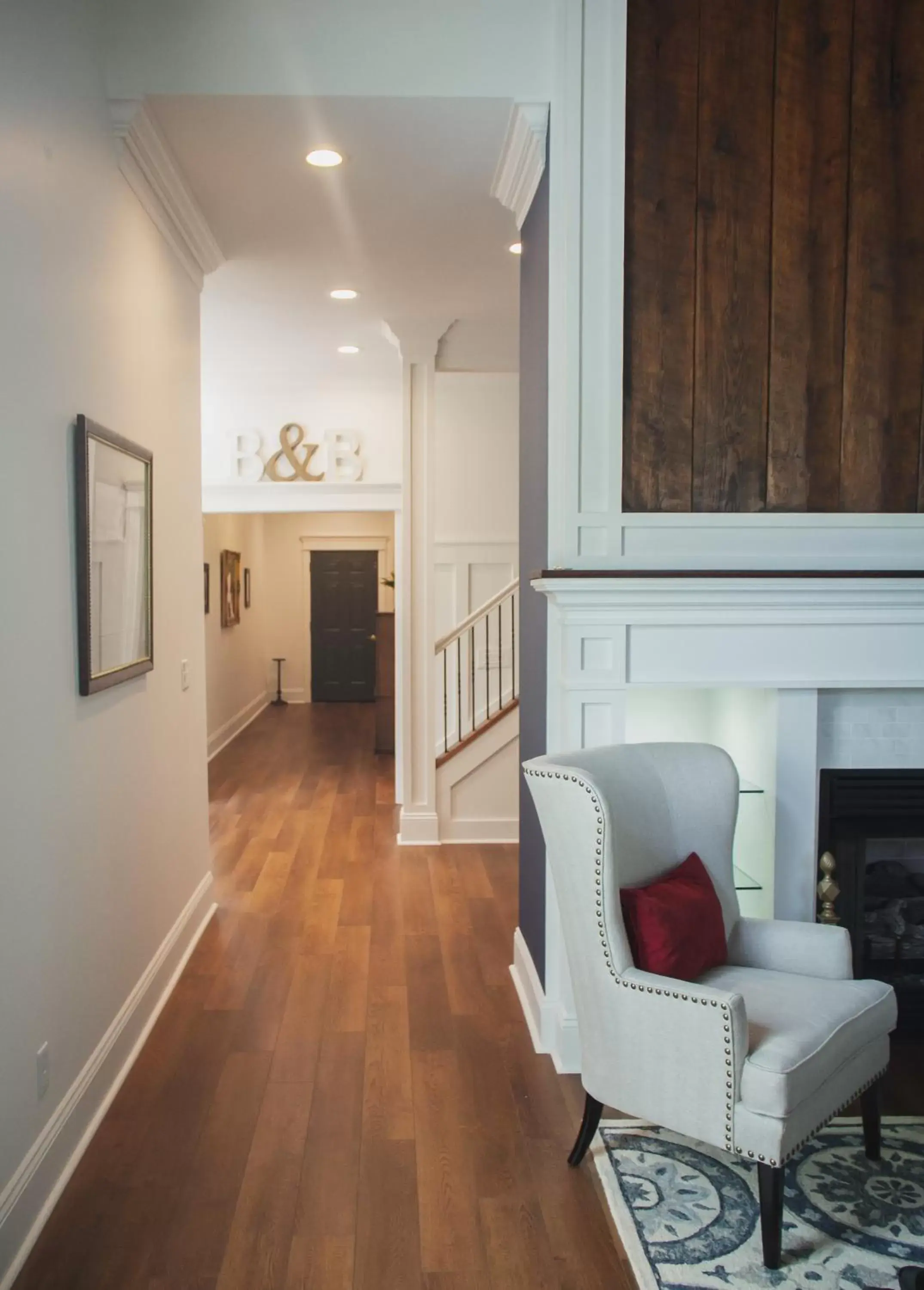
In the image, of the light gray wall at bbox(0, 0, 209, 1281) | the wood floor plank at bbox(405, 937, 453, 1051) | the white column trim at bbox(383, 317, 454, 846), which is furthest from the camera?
the white column trim at bbox(383, 317, 454, 846)

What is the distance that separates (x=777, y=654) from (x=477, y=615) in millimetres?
3336

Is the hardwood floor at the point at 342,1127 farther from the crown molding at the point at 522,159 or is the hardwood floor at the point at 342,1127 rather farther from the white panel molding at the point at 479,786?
the crown molding at the point at 522,159

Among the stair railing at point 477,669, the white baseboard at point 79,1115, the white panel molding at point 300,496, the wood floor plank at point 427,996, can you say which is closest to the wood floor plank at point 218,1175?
the white baseboard at point 79,1115

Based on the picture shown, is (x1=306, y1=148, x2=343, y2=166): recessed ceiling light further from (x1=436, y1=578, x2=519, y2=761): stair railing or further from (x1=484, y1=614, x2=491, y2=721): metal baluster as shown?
(x1=484, y1=614, x2=491, y2=721): metal baluster

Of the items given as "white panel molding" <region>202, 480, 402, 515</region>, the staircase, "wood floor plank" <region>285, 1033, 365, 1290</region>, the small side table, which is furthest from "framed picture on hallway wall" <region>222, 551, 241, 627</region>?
"wood floor plank" <region>285, 1033, 365, 1290</region>

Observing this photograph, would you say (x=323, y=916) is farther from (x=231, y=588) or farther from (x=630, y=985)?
(x=231, y=588)

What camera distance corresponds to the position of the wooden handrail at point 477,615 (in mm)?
6293

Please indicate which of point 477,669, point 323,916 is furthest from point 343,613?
point 323,916

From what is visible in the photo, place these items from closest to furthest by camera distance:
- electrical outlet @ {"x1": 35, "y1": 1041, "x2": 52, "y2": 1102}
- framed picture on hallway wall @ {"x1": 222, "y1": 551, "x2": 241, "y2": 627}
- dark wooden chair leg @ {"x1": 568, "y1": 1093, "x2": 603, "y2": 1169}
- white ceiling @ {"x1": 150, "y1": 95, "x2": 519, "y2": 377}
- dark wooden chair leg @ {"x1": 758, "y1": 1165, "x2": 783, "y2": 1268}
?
dark wooden chair leg @ {"x1": 758, "y1": 1165, "x2": 783, "y2": 1268}, electrical outlet @ {"x1": 35, "y1": 1041, "x2": 52, "y2": 1102}, dark wooden chair leg @ {"x1": 568, "y1": 1093, "x2": 603, "y2": 1169}, white ceiling @ {"x1": 150, "y1": 95, "x2": 519, "y2": 377}, framed picture on hallway wall @ {"x1": 222, "y1": 551, "x2": 241, "y2": 627}

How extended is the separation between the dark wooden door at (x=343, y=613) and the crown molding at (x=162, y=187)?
8668mm

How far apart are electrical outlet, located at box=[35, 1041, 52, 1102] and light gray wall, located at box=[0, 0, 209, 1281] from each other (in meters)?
0.03

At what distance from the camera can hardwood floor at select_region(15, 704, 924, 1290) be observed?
222 cm

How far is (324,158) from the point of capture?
349 cm

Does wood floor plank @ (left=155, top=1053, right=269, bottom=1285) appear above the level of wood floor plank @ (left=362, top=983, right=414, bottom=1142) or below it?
above
